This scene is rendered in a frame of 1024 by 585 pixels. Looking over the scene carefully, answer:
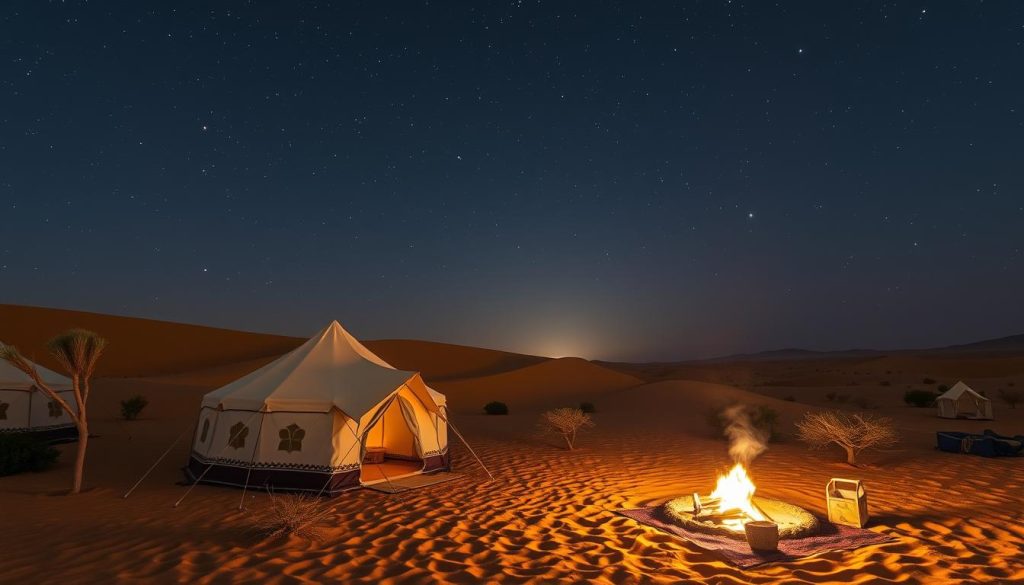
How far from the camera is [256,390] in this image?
38.7ft

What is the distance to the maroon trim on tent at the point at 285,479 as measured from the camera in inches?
426

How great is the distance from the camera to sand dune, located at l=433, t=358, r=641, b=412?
34.9 meters

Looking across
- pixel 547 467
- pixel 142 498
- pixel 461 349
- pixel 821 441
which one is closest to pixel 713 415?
pixel 821 441

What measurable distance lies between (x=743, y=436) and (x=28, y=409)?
22.2 meters

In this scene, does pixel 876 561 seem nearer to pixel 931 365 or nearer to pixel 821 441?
pixel 821 441

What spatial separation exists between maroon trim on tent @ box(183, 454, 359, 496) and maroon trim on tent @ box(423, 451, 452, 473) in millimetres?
1966

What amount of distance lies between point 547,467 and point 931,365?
70030mm

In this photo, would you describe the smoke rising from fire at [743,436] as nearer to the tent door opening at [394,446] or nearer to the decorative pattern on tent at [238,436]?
the tent door opening at [394,446]

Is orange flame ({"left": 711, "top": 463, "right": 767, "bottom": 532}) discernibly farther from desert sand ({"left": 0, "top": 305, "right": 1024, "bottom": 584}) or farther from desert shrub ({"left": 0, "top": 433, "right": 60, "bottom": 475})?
desert shrub ({"left": 0, "top": 433, "right": 60, "bottom": 475})

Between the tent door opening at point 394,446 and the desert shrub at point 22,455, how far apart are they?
746 cm

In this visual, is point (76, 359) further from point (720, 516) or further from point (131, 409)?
point (131, 409)

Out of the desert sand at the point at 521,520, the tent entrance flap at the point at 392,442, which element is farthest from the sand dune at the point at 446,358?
the tent entrance flap at the point at 392,442

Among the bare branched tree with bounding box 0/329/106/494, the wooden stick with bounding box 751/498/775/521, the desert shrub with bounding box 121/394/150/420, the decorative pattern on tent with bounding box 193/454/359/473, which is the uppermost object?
the bare branched tree with bounding box 0/329/106/494

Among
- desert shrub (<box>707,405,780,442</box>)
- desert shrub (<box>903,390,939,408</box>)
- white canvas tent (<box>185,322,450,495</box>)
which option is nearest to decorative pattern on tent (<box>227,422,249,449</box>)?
white canvas tent (<box>185,322,450,495</box>)
